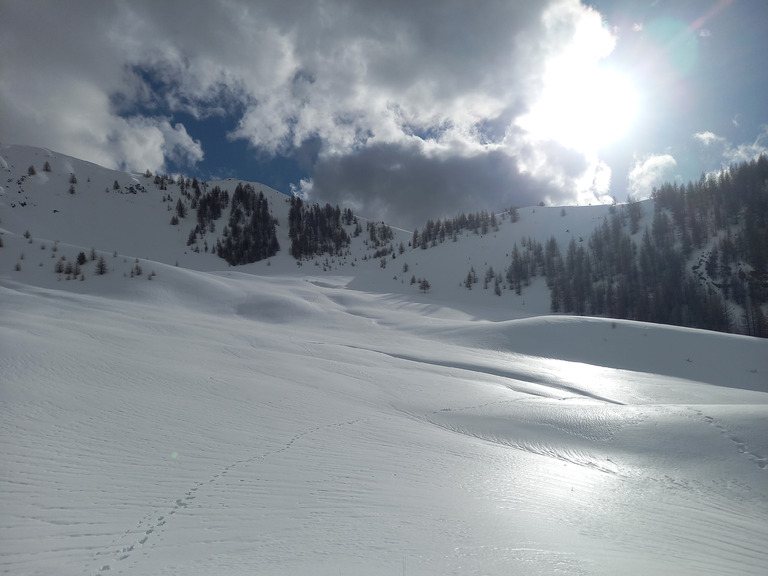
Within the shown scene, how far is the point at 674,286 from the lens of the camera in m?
32.9

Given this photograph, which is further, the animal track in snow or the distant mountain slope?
the distant mountain slope

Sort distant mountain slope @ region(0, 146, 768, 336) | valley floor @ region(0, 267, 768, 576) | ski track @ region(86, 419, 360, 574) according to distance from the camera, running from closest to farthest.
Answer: ski track @ region(86, 419, 360, 574) → valley floor @ region(0, 267, 768, 576) → distant mountain slope @ region(0, 146, 768, 336)

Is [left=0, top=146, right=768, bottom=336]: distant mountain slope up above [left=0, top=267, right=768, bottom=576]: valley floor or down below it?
above

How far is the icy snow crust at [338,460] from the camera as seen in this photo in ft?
9.70

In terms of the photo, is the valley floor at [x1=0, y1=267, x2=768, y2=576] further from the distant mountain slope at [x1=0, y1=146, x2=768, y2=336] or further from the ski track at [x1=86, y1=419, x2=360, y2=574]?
the distant mountain slope at [x1=0, y1=146, x2=768, y2=336]

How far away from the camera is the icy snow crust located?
2.96 m

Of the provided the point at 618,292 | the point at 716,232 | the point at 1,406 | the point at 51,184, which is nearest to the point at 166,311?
the point at 1,406

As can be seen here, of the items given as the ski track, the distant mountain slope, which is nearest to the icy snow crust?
the ski track

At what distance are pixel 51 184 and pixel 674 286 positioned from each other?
71744mm

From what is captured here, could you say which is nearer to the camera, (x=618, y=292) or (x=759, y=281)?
(x=759, y=281)

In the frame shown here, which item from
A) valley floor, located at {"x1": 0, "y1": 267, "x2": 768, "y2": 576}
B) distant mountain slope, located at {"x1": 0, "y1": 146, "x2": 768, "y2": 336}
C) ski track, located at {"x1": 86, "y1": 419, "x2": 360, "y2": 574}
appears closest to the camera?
ski track, located at {"x1": 86, "y1": 419, "x2": 360, "y2": 574}

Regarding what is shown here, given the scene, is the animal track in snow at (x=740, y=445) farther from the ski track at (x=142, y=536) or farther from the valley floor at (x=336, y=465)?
the ski track at (x=142, y=536)

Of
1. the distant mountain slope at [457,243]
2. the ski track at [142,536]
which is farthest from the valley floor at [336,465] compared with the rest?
the distant mountain slope at [457,243]

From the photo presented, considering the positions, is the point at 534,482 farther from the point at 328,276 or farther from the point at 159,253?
the point at 159,253
